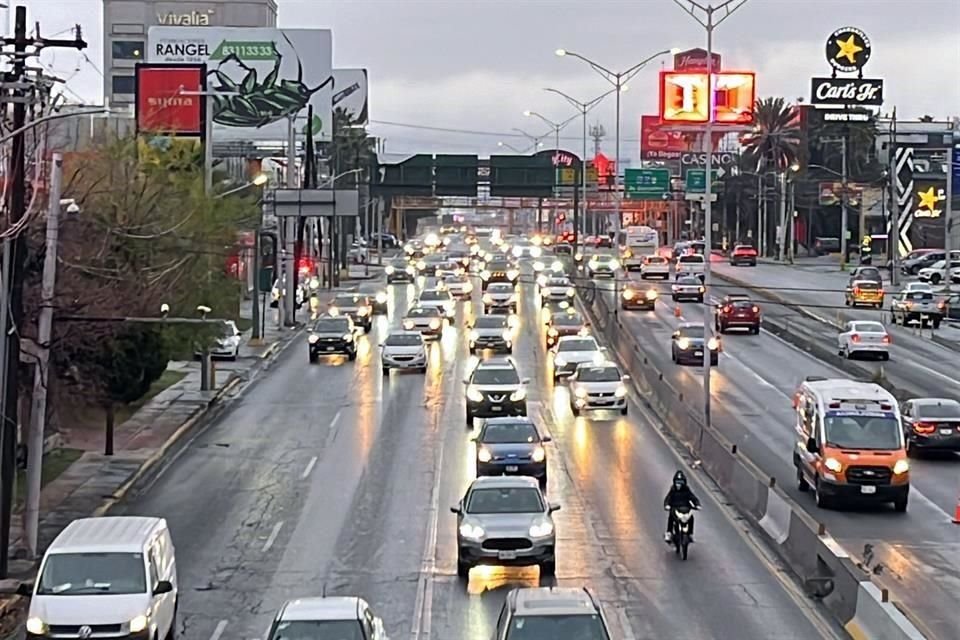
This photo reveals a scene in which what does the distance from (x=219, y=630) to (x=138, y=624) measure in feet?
9.50

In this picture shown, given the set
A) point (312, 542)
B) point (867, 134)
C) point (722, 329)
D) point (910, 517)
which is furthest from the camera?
point (867, 134)

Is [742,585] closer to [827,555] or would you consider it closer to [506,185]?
[827,555]

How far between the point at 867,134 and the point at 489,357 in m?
80.8

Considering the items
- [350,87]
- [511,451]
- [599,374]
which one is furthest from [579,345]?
[350,87]

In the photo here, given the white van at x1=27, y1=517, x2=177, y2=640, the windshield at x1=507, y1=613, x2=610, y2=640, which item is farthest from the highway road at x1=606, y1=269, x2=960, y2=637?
the white van at x1=27, y1=517, x2=177, y2=640

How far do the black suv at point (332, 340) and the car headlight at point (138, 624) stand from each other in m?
40.4

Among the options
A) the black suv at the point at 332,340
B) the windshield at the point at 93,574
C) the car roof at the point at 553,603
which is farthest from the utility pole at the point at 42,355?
the black suv at the point at 332,340

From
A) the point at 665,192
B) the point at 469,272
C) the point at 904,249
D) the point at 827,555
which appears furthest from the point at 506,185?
the point at 827,555

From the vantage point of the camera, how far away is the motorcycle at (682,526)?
26.4 metres

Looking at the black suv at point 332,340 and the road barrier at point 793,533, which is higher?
the black suv at point 332,340

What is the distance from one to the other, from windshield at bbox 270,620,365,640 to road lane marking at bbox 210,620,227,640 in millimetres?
5203

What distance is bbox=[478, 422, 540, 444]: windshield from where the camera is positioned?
3406 centimetres

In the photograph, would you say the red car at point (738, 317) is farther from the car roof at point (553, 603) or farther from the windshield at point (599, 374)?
the car roof at point (553, 603)

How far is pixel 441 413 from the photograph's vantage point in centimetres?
4619
